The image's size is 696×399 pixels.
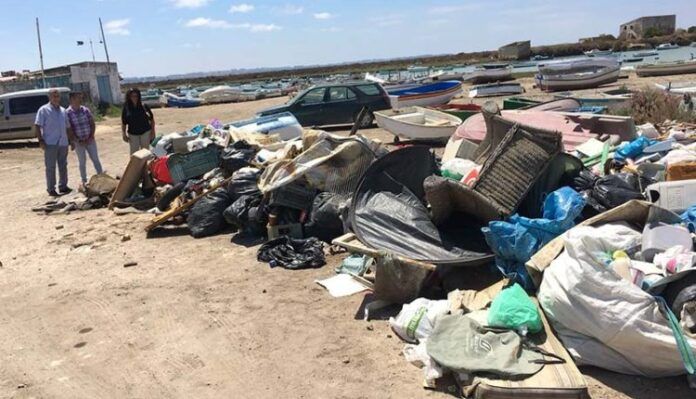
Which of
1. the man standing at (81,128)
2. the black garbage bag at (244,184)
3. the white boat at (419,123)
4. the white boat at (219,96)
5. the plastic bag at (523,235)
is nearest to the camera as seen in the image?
the plastic bag at (523,235)

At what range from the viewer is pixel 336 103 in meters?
16.8

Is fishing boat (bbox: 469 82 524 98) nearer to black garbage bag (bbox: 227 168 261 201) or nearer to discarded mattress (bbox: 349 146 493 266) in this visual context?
black garbage bag (bbox: 227 168 261 201)

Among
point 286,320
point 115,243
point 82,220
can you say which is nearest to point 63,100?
point 82,220

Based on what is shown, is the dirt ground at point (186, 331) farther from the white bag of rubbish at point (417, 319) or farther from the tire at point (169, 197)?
the tire at point (169, 197)

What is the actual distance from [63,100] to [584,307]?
19254mm

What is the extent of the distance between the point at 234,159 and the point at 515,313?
497cm

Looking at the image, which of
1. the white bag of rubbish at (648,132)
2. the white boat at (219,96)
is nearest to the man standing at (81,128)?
the white bag of rubbish at (648,132)

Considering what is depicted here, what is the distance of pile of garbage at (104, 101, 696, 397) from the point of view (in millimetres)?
3350

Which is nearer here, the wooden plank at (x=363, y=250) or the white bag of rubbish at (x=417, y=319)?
the white bag of rubbish at (x=417, y=319)

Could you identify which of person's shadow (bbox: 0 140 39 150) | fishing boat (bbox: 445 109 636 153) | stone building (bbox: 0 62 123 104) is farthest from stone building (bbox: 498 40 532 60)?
fishing boat (bbox: 445 109 636 153)

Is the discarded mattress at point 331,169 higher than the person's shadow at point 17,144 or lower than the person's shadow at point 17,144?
higher

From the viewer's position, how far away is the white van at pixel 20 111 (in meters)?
18.6

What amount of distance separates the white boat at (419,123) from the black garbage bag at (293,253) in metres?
6.73

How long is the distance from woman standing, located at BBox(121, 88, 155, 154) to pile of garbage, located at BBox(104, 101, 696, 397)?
2788 millimetres
